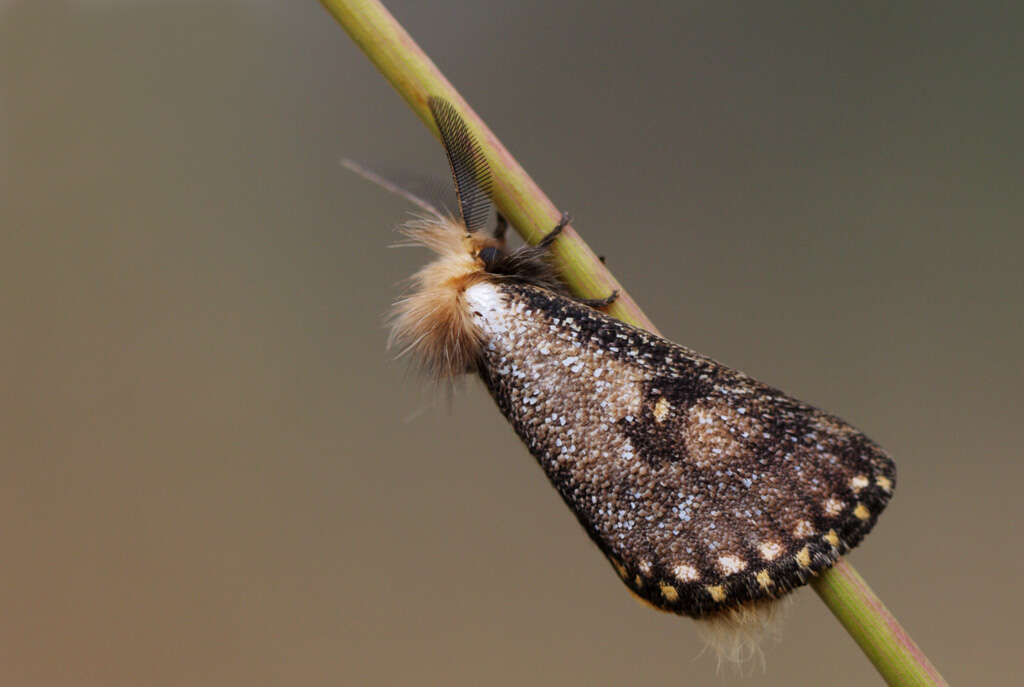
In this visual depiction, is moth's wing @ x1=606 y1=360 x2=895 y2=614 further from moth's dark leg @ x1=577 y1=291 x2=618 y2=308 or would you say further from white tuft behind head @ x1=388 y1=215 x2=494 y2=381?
white tuft behind head @ x1=388 y1=215 x2=494 y2=381

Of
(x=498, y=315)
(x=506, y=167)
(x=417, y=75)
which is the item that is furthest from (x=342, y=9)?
(x=498, y=315)

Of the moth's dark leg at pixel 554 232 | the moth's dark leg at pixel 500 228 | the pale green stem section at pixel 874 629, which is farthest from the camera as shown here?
the moth's dark leg at pixel 500 228

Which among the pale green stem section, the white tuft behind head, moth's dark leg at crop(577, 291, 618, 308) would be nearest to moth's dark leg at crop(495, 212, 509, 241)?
the white tuft behind head

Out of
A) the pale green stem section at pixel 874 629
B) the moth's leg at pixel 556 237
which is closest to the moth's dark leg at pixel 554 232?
the moth's leg at pixel 556 237

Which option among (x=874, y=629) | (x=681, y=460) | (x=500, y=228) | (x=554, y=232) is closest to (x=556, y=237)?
(x=554, y=232)

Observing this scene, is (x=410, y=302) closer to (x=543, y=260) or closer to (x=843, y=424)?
(x=543, y=260)

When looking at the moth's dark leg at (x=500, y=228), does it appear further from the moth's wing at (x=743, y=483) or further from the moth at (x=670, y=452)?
the moth's wing at (x=743, y=483)

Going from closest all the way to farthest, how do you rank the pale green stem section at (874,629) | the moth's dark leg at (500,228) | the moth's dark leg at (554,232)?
the pale green stem section at (874,629), the moth's dark leg at (554,232), the moth's dark leg at (500,228)

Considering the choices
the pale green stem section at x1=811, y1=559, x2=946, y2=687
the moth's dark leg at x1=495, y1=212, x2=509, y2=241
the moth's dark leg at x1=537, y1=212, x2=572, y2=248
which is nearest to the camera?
the pale green stem section at x1=811, y1=559, x2=946, y2=687

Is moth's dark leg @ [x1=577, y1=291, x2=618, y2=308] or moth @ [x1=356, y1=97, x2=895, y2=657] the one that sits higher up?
moth's dark leg @ [x1=577, y1=291, x2=618, y2=308]
